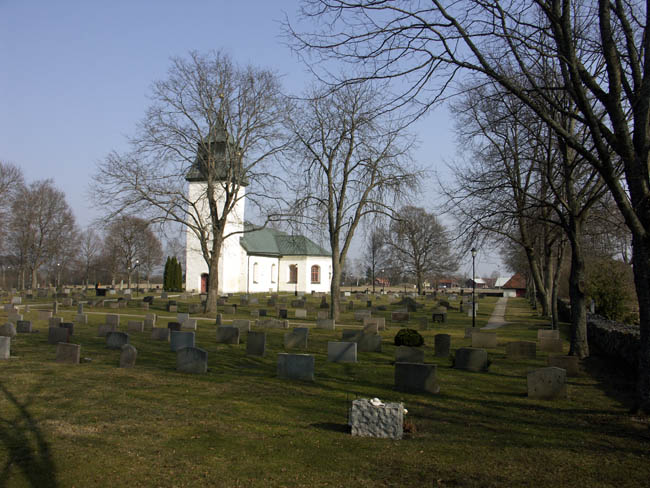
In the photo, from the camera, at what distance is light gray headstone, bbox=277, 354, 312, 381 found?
1117 cm

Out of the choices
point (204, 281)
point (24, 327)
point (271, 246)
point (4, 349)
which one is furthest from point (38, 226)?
point (4, 349)

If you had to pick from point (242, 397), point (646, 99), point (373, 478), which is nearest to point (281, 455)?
point (373, 478)

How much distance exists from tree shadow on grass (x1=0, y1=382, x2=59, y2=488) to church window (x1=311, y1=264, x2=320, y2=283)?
55.0 metres

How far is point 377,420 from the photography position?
7.27m

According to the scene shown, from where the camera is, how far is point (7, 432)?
7129 mm

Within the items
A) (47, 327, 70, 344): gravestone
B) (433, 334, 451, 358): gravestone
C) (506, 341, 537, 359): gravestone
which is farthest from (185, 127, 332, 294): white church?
(506, 341, 537, 359): gravestone

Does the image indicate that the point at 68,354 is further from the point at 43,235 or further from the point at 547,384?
the point at 43,235

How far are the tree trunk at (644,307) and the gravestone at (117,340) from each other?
1296cm

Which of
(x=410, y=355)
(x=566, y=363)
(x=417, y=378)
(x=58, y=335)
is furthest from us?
(x=58, y=335)

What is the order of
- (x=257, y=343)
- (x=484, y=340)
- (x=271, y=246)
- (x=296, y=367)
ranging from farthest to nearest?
(x=271, y=246) < (x=484, y=340) < (x=257, y=343) < (x=296, y=367)

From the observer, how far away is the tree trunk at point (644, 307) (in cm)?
812

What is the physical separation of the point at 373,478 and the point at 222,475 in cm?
175

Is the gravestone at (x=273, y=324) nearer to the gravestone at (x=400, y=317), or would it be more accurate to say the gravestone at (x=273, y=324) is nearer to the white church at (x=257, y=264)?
the gravestone at (x=400, y=317)

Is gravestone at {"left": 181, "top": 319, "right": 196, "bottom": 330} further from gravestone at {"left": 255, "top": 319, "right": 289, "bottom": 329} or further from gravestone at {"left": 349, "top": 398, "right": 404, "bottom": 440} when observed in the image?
gravestone at {"left": 349, "top": 398, "right": 404, "bottom": 440}
